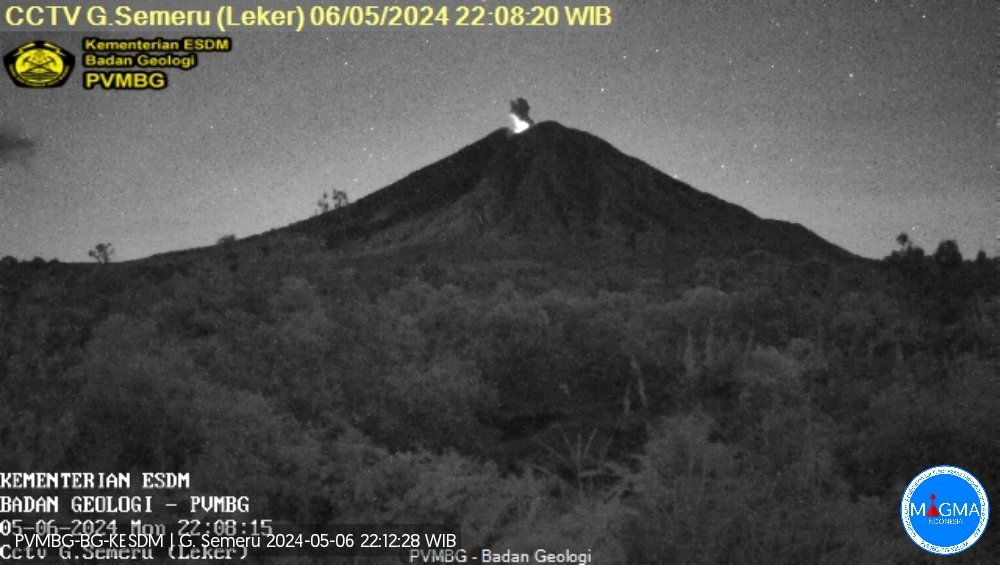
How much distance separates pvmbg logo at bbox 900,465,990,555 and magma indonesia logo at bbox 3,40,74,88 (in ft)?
27.2

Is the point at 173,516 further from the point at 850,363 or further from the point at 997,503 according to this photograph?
the point at 850,363

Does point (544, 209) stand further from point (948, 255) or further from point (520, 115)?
point (948, 255)

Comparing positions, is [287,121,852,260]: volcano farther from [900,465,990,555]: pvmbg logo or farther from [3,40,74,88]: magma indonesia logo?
[900,465,990,555]: pvmbg logo

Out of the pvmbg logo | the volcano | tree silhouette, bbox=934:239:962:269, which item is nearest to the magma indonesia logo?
the pvmbg logo

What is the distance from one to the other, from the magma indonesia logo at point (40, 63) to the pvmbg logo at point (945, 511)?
829cm

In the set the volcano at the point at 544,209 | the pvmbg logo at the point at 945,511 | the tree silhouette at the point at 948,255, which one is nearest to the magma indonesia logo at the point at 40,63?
the pvmbg logo at the point at 945,511

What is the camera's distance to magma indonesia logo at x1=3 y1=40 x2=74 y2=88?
5898mm

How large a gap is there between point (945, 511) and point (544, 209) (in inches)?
3153

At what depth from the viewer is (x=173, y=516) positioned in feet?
14.9

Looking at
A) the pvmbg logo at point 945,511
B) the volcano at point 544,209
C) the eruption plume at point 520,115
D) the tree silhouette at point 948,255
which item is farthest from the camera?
the eruption plume at point 520,115

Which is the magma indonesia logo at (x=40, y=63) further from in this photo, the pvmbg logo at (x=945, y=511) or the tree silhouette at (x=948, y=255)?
the tree silhouette at (x=948, y=255)

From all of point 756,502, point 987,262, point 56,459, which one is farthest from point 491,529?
point 987,262

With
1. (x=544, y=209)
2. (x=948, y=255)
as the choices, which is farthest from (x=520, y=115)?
(x=948, y=255)

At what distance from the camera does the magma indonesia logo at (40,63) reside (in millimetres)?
5898
